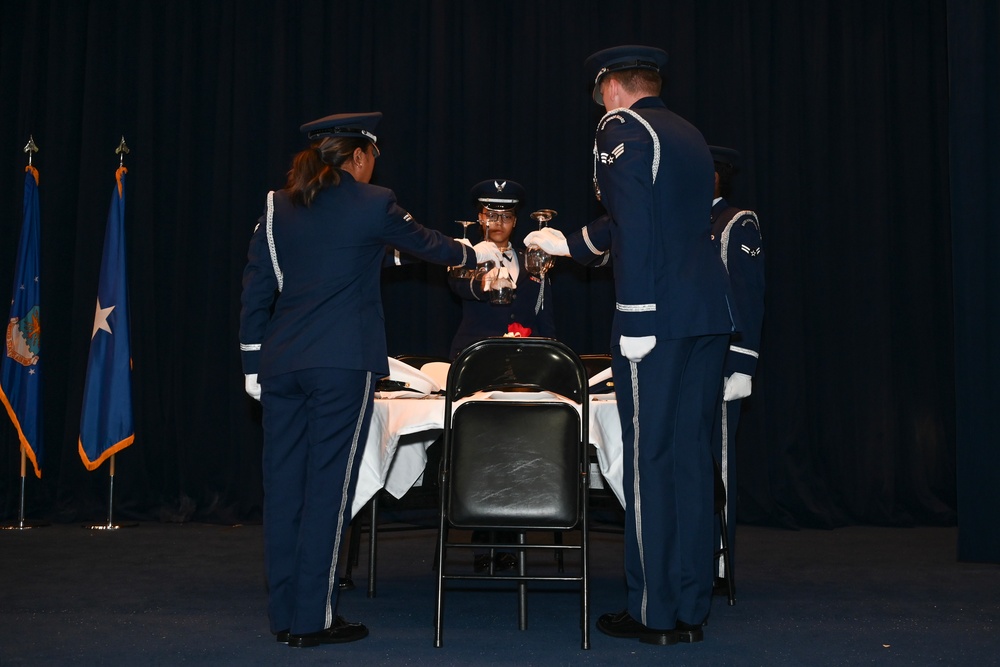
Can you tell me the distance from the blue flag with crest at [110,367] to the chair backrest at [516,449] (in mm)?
3128

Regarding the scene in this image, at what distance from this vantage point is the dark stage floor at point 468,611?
274 centimetres

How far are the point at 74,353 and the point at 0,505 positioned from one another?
989 mm

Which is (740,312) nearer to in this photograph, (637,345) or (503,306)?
(637,345)

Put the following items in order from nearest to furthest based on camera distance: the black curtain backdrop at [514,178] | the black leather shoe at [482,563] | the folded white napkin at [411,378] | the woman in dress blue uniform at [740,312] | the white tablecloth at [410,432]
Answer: the white tablecloth at [410,432] → the folded white napkin at [411,378] → the woman in dress blue uniform at [740,312] → the black leather shoe at [482,563] → the black curtain backdrop at [514,178]

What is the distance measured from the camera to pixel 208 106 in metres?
6.00

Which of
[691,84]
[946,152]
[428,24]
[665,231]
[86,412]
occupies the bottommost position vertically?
[86,412]

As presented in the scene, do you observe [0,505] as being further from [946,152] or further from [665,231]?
[946,152]

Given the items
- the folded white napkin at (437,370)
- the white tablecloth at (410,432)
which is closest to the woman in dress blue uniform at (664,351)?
the white tablecloth at (410,432)

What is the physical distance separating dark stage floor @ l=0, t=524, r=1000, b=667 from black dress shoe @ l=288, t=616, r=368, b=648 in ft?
0.11

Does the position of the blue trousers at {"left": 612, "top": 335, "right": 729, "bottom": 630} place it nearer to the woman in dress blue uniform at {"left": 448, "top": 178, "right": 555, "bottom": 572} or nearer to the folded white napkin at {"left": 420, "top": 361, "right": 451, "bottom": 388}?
the folded white napkin at {"left": 420, "top": 361, "right": 451, "bottom": 388}

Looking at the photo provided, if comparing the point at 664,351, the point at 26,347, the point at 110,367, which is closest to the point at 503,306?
the point at 664,351

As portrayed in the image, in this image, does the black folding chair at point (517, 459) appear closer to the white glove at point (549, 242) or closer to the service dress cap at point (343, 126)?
the white glove at point (549, 242)

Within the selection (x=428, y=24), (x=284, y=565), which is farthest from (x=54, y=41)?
(x=284, y=565)

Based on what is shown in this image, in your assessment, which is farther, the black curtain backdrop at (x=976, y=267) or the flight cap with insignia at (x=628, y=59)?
the black curtain backdrop at (x=976, y=267)
